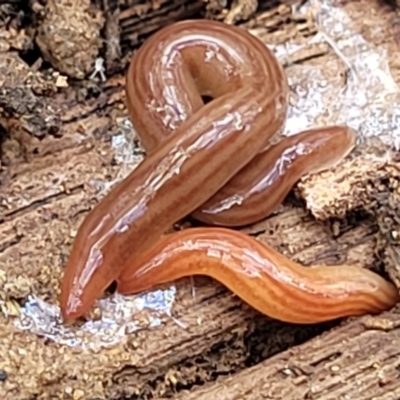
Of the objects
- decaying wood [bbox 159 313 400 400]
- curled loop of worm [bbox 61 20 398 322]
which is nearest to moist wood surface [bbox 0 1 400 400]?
decaying wood [bbox 159 313 400 400]

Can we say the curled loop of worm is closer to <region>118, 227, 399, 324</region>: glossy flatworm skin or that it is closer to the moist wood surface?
<region>118, 227, 399, 324</region>: glossy flatworm skin

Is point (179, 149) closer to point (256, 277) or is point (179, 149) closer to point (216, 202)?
point (216, 202)

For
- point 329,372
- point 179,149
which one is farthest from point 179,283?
point 329,372

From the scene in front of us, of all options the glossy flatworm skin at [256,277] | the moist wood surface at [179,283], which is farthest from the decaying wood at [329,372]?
the glossy flatworm skin at [256,277]

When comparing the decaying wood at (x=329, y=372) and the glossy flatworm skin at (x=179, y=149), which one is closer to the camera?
the decaying wood at (x=329, y=372)

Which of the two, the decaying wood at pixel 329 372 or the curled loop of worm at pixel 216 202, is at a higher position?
the curled loop of worm at pixel 216 202

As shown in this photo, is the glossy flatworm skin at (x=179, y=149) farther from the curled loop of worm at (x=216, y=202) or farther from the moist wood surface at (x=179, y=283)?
the moist wood surface at (x=179, y=283)

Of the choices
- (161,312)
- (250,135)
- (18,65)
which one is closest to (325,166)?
(250,135)
